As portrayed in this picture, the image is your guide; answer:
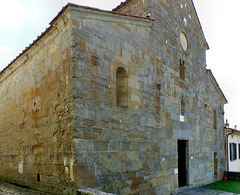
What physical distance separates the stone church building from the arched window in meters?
0.02

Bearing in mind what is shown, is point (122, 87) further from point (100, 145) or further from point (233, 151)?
point (233, 151)

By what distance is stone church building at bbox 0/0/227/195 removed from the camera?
15.6ft

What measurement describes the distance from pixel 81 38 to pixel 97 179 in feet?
9.33

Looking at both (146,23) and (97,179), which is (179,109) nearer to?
(146,23)

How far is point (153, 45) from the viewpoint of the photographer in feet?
22.7

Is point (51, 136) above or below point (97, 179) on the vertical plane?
above

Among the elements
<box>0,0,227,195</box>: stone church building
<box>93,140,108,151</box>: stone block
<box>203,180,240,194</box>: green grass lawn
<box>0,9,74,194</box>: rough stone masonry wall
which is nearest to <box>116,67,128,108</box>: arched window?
<box>0,0,227,195</box>: stone church building

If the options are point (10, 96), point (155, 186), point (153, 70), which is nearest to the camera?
point (155, 186)

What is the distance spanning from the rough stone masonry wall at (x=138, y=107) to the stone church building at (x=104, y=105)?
2 centimetres

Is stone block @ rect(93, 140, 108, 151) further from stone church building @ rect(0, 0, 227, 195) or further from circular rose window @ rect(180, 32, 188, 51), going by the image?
circular rose window @ rect(180, 32, 188, 51)

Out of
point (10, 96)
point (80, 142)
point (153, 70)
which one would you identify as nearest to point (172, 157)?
→ point (153, 70)

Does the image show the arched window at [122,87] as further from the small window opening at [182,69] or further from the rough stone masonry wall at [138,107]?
the small window opening at [182,69]

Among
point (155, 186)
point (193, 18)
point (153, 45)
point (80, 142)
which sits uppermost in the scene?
point (193, 18)

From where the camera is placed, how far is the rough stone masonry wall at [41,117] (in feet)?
15.7
